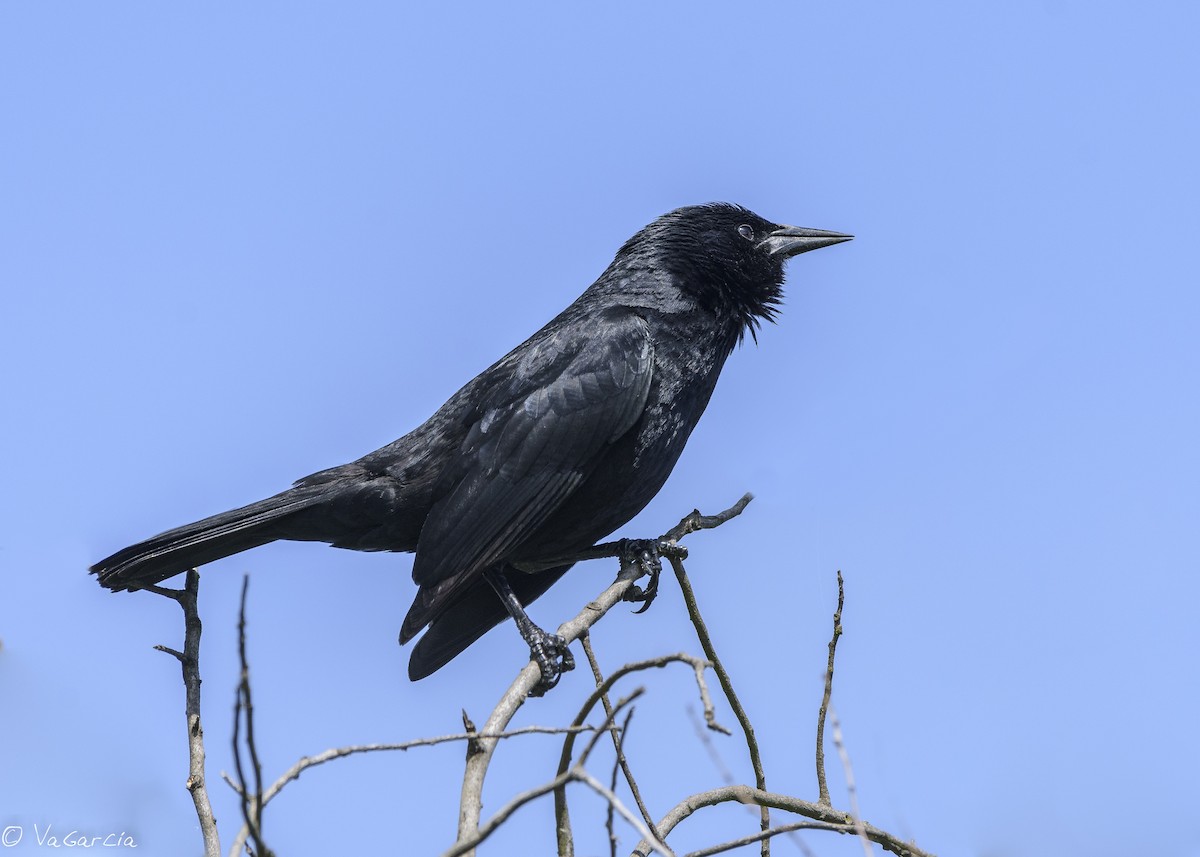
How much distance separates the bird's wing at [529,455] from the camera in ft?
17.3

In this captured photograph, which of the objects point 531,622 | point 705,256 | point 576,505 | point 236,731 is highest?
point 705,256

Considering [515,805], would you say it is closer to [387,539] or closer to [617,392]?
[617,392]

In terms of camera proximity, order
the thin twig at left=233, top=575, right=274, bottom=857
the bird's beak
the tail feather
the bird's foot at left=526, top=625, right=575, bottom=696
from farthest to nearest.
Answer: the bird's beak, the tail feather, the bird's foot at left=526, top=625, right=575, bottom=696, the thin twig at left=233, top=575, right=274, bottom=857

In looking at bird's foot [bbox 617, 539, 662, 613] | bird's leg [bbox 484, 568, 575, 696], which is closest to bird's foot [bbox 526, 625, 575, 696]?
bird's leg [bbox 484, 568, 575, 696]

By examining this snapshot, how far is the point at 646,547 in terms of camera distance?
17.6 ft

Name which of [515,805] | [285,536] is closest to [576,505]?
[285,536]

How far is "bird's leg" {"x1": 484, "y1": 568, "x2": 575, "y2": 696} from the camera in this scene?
16.5 ft

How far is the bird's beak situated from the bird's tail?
8.72 ft

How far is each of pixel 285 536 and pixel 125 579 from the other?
779mm

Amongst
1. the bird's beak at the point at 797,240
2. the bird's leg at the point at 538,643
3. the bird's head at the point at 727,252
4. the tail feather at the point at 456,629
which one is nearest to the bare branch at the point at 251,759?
the bird's leg at the point at 538,643

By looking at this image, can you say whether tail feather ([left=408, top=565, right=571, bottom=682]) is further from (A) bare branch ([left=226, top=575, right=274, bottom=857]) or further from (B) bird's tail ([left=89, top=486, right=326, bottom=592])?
(A) bare branch ([left=226, top=575, right=274, bottom=857])

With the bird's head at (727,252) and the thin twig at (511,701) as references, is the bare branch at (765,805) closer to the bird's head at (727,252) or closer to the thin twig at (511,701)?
the thin twig at (511,701)

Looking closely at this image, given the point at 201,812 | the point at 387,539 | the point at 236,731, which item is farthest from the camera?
the point at 387,539

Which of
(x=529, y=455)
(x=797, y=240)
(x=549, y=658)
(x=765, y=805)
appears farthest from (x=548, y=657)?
(x=797, y=240)
